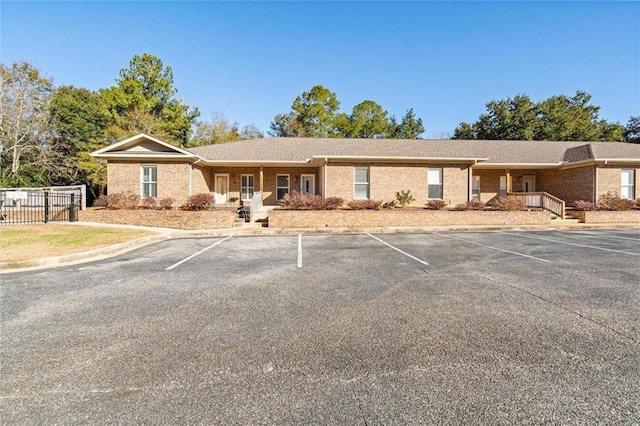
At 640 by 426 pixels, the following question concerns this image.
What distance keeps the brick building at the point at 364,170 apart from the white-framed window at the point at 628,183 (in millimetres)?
56

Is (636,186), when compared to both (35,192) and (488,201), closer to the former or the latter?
(488,201)

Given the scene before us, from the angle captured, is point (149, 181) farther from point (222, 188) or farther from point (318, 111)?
point (318, 111)

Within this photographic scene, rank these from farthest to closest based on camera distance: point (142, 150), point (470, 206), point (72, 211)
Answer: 1. point (142, 150)
2. point (470, 206)
3. point (72, 211)

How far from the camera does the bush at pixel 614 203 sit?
1839cm

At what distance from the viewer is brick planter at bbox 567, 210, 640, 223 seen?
17.8m

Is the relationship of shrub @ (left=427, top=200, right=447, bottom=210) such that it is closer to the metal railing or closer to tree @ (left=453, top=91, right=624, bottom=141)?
the metal railing

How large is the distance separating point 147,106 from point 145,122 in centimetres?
231

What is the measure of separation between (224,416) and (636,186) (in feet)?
92.0

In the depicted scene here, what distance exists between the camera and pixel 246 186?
22.0m

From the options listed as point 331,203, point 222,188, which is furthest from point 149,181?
point 331,203

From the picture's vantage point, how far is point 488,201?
904 inches

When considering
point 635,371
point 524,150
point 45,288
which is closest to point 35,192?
point 45,288

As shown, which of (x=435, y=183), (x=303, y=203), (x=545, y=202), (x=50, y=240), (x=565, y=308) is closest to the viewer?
(x=565, y=308)

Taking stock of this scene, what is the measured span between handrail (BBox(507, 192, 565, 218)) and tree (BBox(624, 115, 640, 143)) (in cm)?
3767
